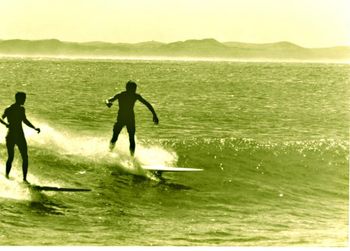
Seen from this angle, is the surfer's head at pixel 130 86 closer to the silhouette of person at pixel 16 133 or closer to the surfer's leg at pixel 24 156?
the silhouette of person at pixel 16 133

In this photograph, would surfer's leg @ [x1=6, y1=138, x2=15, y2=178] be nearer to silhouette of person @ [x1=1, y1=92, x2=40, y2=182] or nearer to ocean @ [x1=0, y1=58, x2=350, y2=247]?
silhouette of person @ [x1=1, y1=92, x2=40, y2=182]

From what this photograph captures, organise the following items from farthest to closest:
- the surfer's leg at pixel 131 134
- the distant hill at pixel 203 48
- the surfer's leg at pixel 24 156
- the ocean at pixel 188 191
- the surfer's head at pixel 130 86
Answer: the distant hill at pixel 203 48, the surfer's leg at pixel 131 134, the surfer's head at pixel 130 86, the surfer's leg at pixel 24 156, the ocean at pixel 188 191

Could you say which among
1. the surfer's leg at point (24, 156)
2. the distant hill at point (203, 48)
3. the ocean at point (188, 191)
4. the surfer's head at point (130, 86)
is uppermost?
the distant hill at point (203, 48)

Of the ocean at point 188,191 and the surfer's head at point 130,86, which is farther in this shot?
the surfer's head at point 130,86

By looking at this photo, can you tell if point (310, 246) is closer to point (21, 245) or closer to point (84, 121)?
point (21, 245)

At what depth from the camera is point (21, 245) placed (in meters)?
9.14

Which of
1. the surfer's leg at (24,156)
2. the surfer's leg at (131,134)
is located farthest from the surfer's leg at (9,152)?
the surfer's leg at (131,134)

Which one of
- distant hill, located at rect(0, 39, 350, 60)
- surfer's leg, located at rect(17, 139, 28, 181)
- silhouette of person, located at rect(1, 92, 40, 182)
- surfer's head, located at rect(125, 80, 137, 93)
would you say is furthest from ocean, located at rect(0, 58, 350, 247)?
distant hill, located at rect(0, 39, 350, 60)

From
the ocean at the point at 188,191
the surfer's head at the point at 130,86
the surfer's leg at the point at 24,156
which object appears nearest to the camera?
the ocean at the point at 188,191

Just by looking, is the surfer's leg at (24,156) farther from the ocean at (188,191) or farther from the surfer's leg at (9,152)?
the ocean at (188,191)

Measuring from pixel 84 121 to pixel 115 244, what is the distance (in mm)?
14721

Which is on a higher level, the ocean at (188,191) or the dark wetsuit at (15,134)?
the dark wetsuit at (15,134)

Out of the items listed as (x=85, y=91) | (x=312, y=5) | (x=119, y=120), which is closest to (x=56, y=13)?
(x=119, y=120)

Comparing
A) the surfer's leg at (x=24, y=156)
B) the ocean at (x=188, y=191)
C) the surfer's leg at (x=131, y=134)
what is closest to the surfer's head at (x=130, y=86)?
the surfer's leg at (x=131, y=134)
